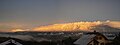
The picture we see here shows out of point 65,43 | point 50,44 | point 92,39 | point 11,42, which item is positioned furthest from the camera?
point 50,44

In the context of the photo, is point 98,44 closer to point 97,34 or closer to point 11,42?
point 97,34

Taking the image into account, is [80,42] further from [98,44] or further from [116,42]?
[116,42]

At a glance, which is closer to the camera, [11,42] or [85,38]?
[11,42]

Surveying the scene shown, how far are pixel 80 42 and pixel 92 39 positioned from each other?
234 centimetres

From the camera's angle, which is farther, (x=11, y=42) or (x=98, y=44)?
(x=98, y=44)

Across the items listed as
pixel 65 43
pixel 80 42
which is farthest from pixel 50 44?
pixel 80 42

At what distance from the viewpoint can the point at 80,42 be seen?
44.9 m

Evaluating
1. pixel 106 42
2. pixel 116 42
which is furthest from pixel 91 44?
pixel 116 42

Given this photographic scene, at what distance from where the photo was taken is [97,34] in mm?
44844

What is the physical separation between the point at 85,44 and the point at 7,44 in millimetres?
12578

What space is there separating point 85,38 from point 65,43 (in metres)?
12.4

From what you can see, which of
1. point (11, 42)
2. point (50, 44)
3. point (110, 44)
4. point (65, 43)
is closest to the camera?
point (11, 42)

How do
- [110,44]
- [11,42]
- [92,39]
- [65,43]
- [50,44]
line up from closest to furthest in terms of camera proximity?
[11,42] → [92,39] → [110,44] → [65,43] → [50,44]

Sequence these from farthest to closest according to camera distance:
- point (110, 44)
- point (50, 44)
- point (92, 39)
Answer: point (50, 44)
point (110, 44)
point (92, 39)
